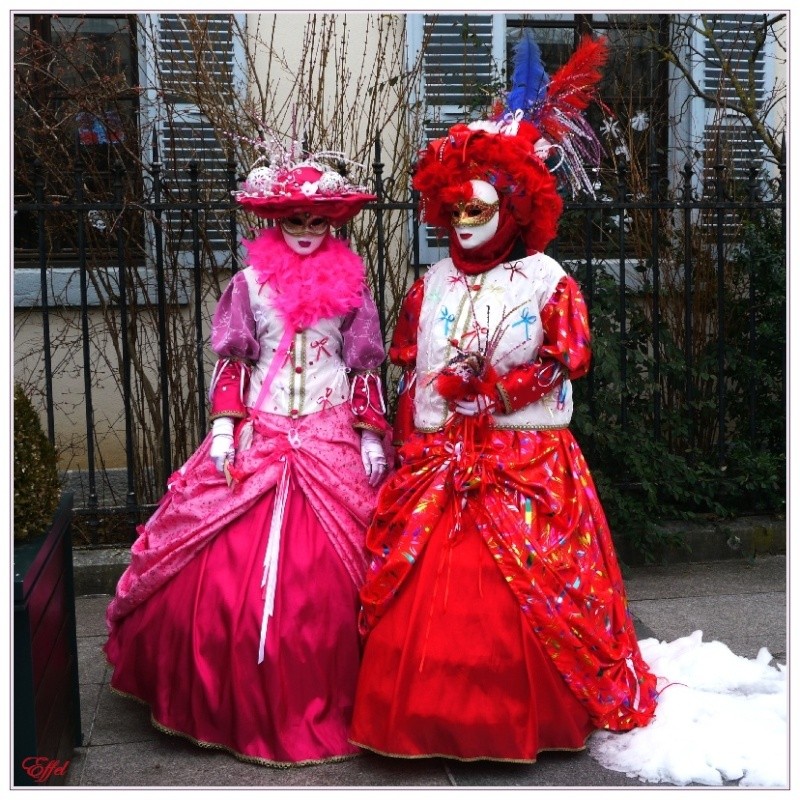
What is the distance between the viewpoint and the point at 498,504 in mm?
3223

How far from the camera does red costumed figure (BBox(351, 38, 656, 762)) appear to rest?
10.1 feet

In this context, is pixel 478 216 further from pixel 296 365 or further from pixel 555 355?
pixel 296 365

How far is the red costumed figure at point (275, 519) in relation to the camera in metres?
3.17

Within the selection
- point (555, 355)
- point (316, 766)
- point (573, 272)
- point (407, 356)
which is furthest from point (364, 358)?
point (573, 272)

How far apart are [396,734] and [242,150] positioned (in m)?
3.29

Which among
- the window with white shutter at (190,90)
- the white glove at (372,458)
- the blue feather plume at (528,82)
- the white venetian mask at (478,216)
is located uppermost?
the window with white shutter at (190,90)

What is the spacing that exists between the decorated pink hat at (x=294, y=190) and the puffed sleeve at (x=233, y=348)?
0.87 ft

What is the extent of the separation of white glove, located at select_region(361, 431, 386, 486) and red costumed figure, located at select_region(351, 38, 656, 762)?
0.09 meters

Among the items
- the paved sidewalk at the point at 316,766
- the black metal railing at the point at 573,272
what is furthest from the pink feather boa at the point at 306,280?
the paved sidewalk at the point at 316,766

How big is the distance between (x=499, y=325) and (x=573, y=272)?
81.7 inches

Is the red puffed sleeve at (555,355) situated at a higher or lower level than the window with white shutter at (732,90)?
lower

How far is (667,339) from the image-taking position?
539 cm

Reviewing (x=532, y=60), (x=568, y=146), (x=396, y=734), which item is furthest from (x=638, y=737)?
(x=532, y=60)

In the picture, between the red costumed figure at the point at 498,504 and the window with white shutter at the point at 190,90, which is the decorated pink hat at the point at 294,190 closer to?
the red costumed figure at the point at 498,504
